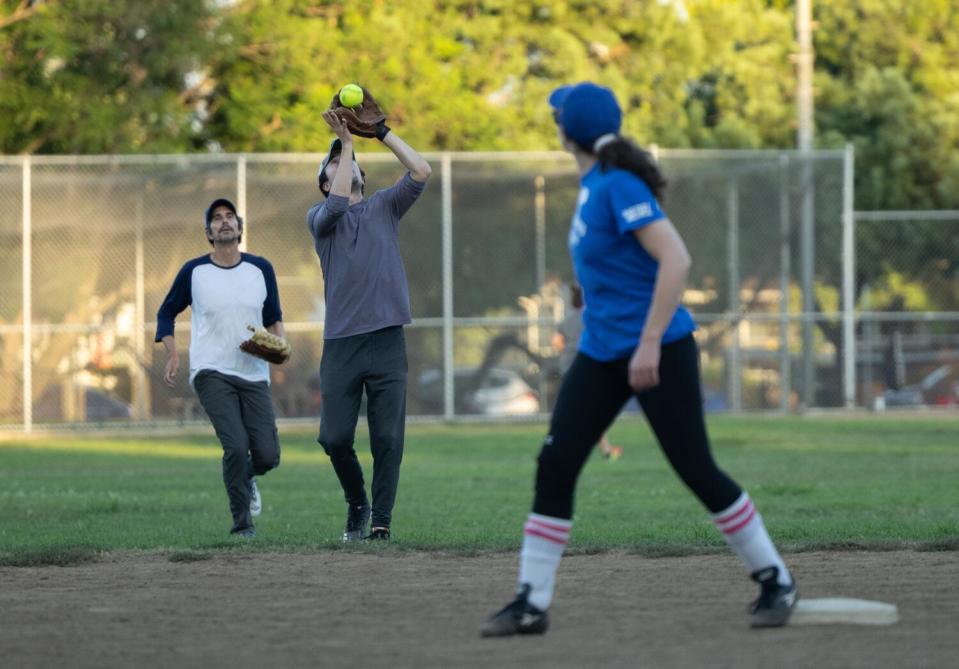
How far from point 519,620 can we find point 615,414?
84 cm

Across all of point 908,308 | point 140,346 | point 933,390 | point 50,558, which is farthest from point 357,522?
point 908,308

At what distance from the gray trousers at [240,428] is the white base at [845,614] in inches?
182

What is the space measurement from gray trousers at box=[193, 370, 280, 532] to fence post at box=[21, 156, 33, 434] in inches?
563

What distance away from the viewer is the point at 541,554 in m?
6.30

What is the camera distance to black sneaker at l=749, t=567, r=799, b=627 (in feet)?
20.6

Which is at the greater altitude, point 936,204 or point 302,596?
point 936,204

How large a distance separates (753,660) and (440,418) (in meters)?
19.8

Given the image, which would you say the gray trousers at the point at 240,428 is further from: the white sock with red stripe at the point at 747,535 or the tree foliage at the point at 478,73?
the tree foliage at the point at 478,73

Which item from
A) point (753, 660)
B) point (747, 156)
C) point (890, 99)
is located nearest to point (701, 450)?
point (753, 660)

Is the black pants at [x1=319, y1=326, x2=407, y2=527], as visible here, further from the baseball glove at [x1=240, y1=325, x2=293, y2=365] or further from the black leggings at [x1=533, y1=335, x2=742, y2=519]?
the black leggings at [x1=533, y1=335, x2=742, y2=519]

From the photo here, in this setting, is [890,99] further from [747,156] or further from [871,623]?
[871,623]

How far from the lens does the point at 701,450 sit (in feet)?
20.5

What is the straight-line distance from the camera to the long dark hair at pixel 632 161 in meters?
6.21

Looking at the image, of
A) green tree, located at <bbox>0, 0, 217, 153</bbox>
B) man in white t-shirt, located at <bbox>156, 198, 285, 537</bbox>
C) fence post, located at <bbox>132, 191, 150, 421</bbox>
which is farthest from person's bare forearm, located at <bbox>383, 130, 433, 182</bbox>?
green tree, located at <bbox>0, 0, 217, 153</bbox>
